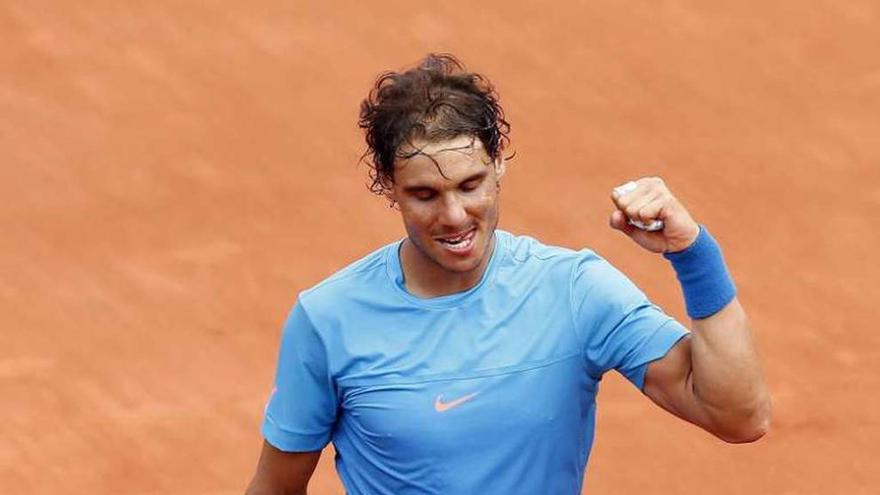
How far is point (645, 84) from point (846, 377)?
1.78 meters

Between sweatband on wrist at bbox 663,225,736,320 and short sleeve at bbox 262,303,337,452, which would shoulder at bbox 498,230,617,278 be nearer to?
sweatband on wrist at bbox 663,225,736,320

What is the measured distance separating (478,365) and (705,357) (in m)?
0.46

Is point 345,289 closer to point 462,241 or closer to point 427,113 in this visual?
point 462,241

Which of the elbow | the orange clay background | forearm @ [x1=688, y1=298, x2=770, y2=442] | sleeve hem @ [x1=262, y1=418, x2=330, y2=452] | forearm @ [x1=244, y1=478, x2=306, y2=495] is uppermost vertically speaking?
the orange clay background

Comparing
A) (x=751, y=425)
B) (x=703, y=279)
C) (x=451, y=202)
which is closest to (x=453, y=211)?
(x=451, y=202)

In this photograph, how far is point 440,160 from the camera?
3.31 m

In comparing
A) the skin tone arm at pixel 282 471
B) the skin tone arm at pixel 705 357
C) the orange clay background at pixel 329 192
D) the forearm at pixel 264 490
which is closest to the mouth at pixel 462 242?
the skin tone arm at pixel 705 357

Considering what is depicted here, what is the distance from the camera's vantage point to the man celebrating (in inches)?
128

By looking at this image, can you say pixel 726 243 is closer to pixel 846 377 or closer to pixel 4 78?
pixel 846 377

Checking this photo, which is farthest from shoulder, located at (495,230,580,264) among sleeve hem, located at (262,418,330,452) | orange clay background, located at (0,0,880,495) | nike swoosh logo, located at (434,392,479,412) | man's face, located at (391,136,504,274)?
orange clay background, located at (0,0,880,495)

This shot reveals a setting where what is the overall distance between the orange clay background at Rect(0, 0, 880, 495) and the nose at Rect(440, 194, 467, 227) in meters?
3.74

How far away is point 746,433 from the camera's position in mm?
3266

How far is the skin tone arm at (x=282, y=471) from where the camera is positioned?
3.65 meters

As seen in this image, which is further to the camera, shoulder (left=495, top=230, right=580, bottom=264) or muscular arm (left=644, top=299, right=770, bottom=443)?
shoulder (left=495, top=230, right=580, bottom=264)
